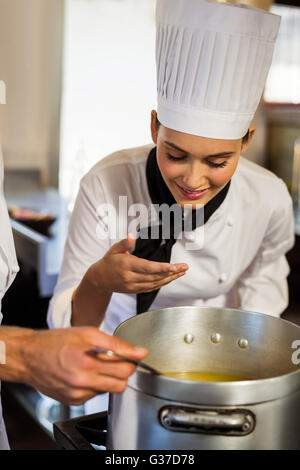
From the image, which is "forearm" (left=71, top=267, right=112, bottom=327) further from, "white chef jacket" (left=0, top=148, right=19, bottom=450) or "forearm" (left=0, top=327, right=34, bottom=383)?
"forearm" (left=0, top=327, right=34, bottom=383)

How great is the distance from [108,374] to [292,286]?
11.2ft

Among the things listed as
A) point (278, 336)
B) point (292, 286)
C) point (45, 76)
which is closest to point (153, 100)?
point (45, 76)

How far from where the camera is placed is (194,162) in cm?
110

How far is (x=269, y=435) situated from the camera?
72 cm

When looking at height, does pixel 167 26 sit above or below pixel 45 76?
above

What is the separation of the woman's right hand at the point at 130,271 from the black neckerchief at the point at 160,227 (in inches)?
8.1

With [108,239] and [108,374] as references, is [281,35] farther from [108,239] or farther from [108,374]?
[108,374]

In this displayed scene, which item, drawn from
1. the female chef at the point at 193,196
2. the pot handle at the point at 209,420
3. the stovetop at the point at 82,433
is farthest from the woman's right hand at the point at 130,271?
the pot handle at the point at 209,420

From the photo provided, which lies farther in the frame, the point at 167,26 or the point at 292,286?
the point at 292,286

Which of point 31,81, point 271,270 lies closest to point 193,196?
point 271,270

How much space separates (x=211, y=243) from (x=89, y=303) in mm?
377

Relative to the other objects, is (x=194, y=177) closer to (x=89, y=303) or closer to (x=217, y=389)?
(x=89, y=303)

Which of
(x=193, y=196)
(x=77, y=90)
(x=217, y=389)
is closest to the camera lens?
(x=217, y=389)

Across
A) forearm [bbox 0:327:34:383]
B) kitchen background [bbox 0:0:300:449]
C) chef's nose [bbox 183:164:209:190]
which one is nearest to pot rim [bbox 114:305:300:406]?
forearm [bbox 0:327:34:383]
